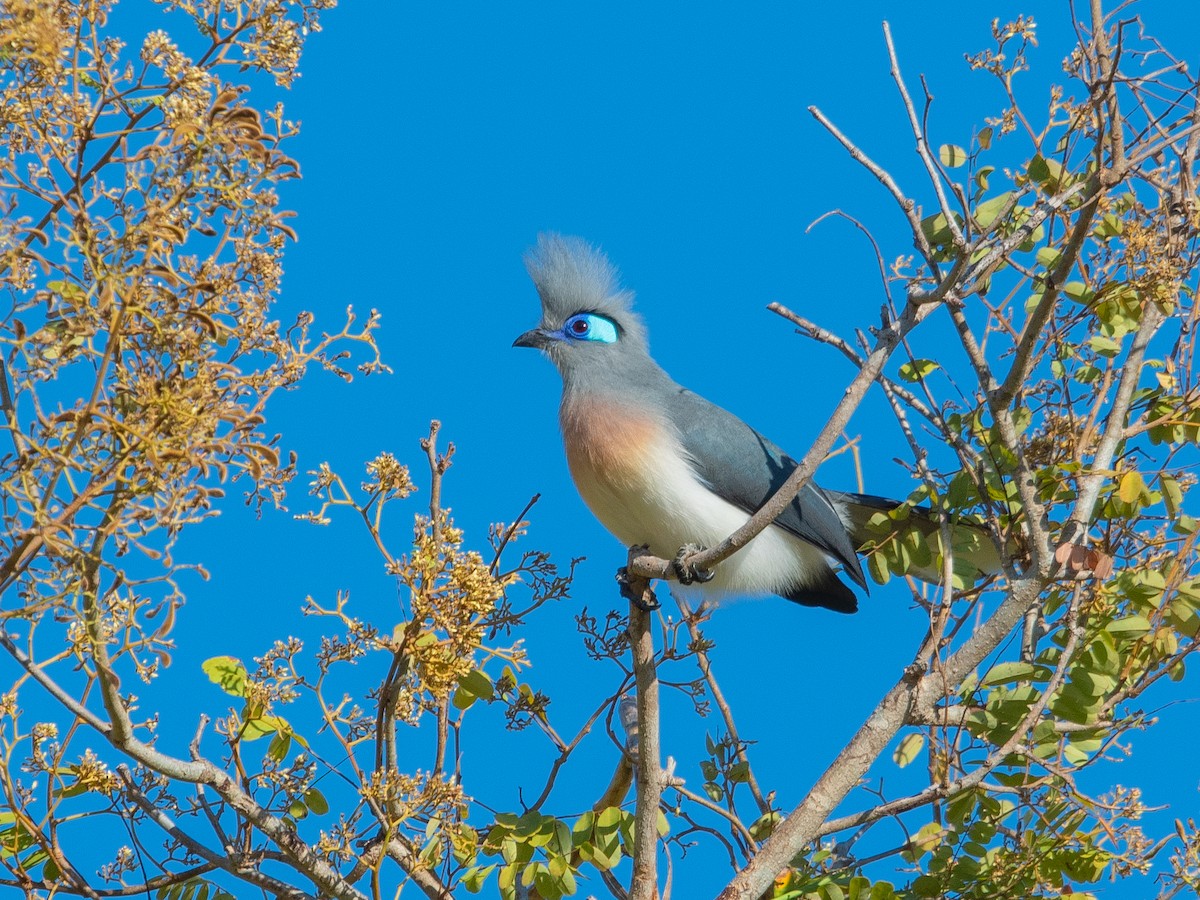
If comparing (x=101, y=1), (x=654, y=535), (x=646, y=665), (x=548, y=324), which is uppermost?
(x=548, y=324)

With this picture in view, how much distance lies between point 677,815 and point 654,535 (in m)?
1.43

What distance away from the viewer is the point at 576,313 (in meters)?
5.48

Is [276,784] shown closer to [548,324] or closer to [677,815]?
[677,815]

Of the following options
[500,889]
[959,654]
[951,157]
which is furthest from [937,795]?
[951,157]

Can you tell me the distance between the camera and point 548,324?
5539 millimetres

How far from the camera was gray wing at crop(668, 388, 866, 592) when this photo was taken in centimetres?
486

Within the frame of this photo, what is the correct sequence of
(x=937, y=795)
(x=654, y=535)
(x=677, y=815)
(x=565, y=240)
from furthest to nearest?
(x=565, y=240)
(x=654, y=535)
(x=677, y=815)
(x=937, y=795)

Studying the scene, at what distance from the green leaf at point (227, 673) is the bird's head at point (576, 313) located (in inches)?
111

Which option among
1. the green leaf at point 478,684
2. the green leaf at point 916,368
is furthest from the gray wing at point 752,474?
the green leaf at point 478,684

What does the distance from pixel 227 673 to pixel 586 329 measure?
9.80ft

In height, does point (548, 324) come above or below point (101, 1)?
above

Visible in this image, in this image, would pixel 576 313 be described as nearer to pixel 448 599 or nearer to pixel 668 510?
pixel 668 510

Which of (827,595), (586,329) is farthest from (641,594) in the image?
(586,329)

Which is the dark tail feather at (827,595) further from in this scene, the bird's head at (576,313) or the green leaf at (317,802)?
the green leaf at (317,802)
